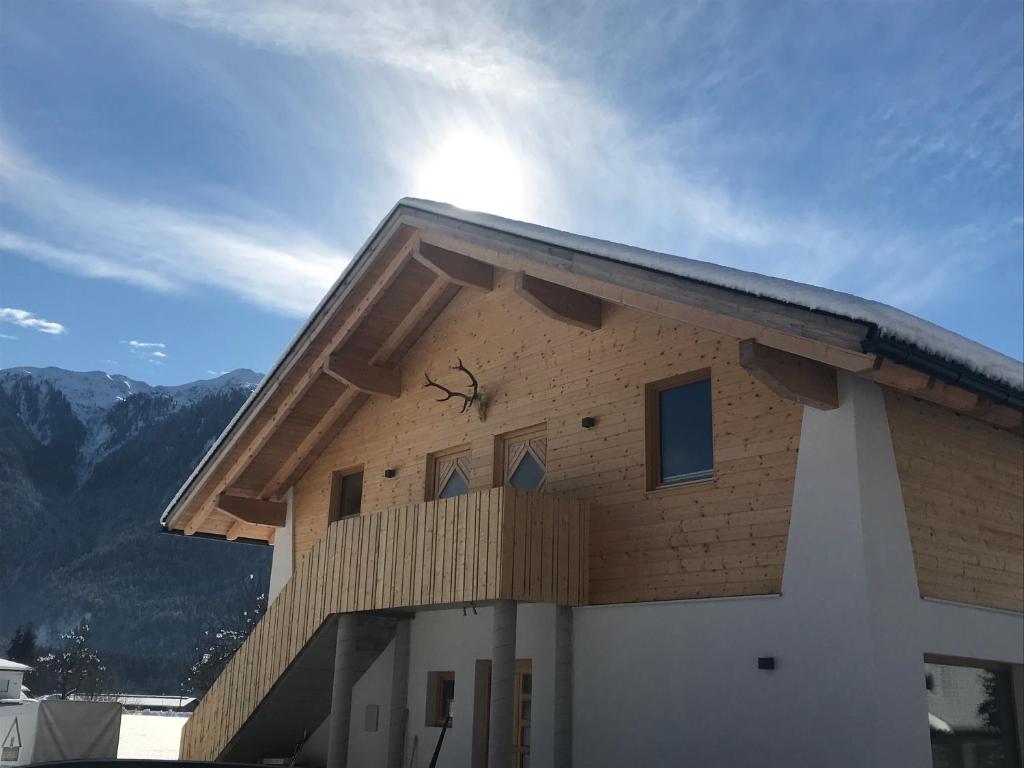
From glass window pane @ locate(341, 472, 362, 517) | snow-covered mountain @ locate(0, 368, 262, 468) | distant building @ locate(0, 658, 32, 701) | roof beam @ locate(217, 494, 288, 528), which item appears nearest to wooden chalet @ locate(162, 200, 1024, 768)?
glass window pane @ locate(341, 472, 362, 517)

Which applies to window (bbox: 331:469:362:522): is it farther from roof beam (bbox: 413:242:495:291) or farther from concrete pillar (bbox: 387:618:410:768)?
roof beam (bbox: 413:242:495:291)

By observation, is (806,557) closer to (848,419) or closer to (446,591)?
(848,419)

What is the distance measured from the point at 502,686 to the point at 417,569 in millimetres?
1846

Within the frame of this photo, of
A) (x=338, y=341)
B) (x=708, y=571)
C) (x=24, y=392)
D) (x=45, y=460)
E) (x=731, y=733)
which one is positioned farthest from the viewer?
(x=24, y=392)

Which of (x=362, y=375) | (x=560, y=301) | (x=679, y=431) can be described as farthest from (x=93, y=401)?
(x=679, y=431)

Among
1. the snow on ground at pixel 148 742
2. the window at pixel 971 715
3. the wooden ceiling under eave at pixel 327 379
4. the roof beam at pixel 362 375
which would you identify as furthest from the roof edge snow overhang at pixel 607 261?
the snow on ground at pixel 148 742

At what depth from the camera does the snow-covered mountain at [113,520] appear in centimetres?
10231

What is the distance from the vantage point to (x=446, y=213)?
1241 centimetres

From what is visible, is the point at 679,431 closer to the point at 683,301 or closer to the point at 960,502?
the point at 683,301

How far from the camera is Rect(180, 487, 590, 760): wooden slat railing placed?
408 inches

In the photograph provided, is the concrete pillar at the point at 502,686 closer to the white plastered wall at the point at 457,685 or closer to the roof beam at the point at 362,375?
the white plastered wall at the point at 457,685

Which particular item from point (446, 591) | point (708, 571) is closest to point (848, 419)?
point (708, 571)

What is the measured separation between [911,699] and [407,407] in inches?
341

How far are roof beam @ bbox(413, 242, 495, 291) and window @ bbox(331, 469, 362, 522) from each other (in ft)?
13.8
